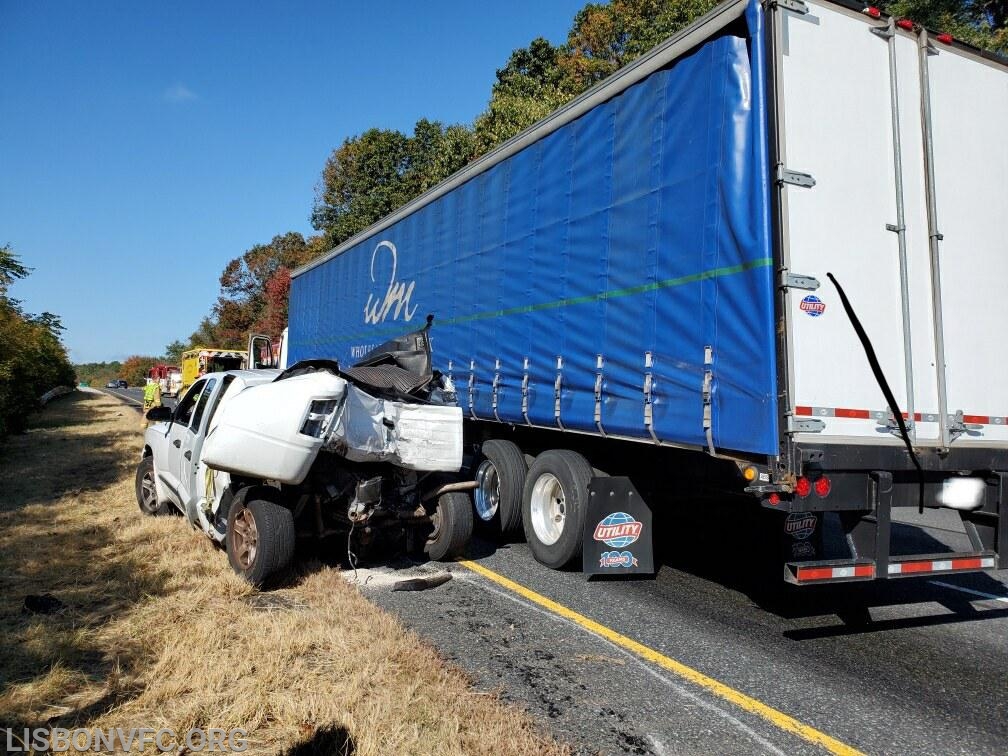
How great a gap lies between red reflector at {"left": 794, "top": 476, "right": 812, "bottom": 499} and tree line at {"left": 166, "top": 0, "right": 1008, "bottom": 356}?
32.5 ft

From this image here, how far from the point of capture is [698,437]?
499 cm

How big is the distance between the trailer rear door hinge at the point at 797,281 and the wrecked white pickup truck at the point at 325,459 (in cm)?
275

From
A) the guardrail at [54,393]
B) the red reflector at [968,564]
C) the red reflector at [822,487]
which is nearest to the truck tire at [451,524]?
the red reflector at [822,487]

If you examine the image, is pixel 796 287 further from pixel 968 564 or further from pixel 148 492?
pixel 148 492

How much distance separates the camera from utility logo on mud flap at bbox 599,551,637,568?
233 inches

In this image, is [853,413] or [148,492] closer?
[853,413]

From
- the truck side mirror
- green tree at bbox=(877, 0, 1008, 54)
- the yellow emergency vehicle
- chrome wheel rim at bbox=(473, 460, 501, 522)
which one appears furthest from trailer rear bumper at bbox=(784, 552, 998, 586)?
the yellow emergency vehicle

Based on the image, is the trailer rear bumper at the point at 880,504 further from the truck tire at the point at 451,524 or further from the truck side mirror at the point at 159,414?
the truck side mirror at the point at 159,414

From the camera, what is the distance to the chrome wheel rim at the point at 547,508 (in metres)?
6.68

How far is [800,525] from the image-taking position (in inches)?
186

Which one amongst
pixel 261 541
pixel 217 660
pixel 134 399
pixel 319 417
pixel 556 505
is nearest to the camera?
pixel 217 660

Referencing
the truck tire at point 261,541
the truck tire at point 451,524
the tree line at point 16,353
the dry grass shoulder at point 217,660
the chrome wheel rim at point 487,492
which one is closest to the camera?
the dry grass shoulder at point 217,660

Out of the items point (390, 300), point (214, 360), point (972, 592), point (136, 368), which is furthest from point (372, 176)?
point (136, 368)

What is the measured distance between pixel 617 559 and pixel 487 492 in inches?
94.6
